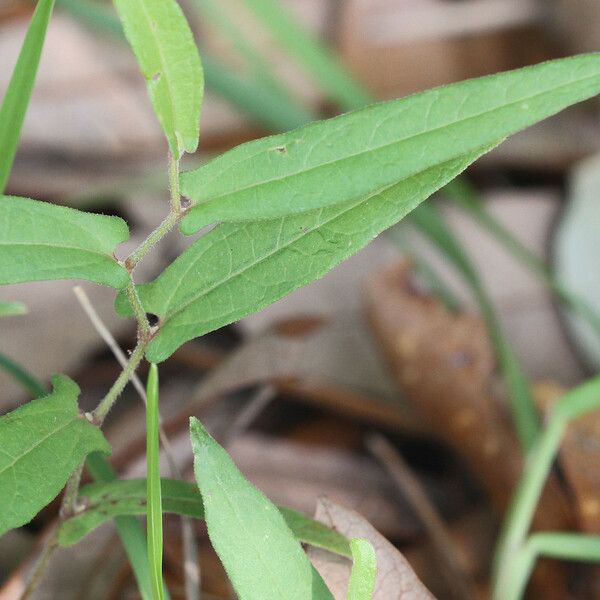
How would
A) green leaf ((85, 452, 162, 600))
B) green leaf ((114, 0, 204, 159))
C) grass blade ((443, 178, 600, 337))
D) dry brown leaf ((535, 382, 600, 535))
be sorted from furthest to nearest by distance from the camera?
grass blade ((443, 178, 600, 337)) < dry brown leaf ((535, 382, 600, 535)) < green leaf ((85, 452, 162, 600)) < green leaf ((114, 0, 204, 159))

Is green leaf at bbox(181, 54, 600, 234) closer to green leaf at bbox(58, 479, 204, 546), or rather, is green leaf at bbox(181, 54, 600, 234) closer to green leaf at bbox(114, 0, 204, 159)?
green leaf at bbox(114, 0, 204, 159)

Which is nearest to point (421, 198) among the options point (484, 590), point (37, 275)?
point (37, 275)

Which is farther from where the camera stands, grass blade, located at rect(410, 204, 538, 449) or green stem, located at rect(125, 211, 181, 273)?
grass blade, located at rect(410, 204, 538, 449)

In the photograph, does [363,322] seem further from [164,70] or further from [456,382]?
[164,70]

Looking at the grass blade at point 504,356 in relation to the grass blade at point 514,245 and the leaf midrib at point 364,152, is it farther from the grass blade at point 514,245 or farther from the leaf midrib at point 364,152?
the leaf midrib at point 364,152

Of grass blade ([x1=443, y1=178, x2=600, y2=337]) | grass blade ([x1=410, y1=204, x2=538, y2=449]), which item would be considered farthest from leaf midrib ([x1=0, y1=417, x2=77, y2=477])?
grass blade ([x1=443, y1=178, x2=600, y2=337])

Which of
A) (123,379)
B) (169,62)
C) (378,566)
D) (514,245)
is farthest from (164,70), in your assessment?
(514,245)

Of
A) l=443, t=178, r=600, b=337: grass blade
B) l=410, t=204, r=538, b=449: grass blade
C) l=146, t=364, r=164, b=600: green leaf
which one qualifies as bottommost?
l=146, t=364, r=164, b=600: green leaf

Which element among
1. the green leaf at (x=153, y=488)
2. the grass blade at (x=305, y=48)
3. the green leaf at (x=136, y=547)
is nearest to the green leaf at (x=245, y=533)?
the green leaf at (x=153, y=488)
